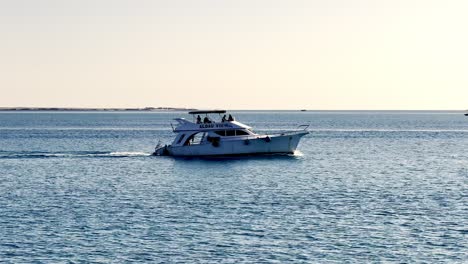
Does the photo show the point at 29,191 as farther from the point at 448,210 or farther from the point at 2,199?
the point at 448,210

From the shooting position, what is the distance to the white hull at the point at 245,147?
273 ft

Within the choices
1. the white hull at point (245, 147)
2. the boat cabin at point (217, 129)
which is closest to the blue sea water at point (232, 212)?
the white hull at point (245, 147)

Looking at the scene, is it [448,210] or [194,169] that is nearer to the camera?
[448,210]

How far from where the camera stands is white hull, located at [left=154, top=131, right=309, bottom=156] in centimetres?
8306

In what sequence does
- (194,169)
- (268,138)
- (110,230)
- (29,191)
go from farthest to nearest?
(268,138) → (194,169) → (29,191) → (110,230)

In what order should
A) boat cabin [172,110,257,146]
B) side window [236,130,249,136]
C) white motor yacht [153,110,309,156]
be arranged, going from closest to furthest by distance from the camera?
1. boat cabin [172,110,257,146]
2. white motor yacht [153,110,309,156]
3. side window [236,130,249,136]

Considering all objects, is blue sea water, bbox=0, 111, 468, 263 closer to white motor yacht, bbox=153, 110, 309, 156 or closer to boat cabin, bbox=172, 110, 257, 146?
white motor yacht, bbox=153, 110, 309, 156

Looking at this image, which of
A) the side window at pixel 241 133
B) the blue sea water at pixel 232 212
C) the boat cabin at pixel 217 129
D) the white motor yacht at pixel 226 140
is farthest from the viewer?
the side window at pixel 241 133

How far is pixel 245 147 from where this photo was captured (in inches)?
3275

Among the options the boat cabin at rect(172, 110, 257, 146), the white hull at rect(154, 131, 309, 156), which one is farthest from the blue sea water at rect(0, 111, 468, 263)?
the boat cabin at rect(172, 110, 257, 146)

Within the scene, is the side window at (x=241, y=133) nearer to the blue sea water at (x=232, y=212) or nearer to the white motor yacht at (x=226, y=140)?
the white motor yacht at (x=226, y=140)

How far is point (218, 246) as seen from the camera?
37250 millimetres

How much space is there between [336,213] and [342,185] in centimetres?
1543

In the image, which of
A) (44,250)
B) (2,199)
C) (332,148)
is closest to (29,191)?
(2,199)
